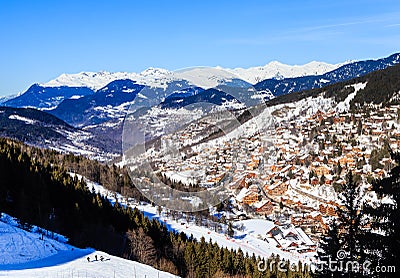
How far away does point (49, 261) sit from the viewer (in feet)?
49.4

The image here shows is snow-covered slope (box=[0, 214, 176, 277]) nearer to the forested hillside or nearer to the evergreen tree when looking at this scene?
the forested hillside

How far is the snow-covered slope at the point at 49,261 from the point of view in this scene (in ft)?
42.3

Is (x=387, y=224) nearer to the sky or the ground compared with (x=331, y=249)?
nearer to the sky

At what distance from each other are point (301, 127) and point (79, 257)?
3421 inches

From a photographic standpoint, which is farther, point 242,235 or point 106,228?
point 242,235

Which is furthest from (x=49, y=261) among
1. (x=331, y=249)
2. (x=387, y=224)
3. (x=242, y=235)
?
(x=242, y=235)

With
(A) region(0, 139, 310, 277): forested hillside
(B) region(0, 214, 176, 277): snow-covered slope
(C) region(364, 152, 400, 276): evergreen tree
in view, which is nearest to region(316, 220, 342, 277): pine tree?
(C) region(364, 152, 400, 276): evergreen tree

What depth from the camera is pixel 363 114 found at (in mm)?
89438

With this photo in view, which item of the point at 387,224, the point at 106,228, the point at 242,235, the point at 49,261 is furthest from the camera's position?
the point at 242,235

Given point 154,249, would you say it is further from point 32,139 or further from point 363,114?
point 32,139

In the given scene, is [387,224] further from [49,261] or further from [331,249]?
[49,261]

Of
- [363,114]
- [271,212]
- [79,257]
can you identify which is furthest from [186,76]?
[363,114]

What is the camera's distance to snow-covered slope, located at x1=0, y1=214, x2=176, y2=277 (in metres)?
12.9

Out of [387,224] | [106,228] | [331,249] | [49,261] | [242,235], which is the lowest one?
[242,235]
